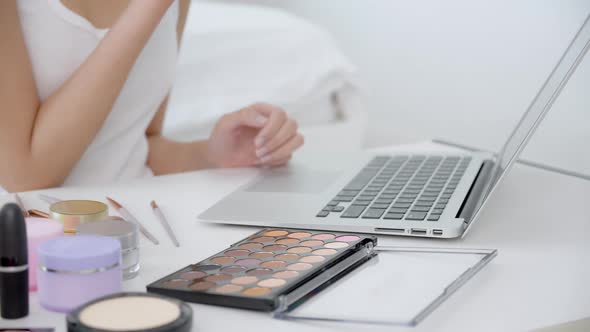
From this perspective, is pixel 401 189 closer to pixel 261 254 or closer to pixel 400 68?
pixel 261 254

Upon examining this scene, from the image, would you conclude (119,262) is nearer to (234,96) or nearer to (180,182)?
(180,182)

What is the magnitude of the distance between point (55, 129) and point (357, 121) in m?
1.10

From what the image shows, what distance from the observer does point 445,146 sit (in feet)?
3.90

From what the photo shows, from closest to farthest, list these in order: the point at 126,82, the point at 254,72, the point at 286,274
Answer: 1. the point at 286,274
2. the point at 126,82
3. the point at 254,72

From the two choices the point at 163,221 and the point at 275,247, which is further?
the point at 163,221

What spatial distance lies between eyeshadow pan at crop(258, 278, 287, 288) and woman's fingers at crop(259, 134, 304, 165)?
17.5 inches

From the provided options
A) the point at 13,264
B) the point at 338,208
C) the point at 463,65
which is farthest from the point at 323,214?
the point at 463,65

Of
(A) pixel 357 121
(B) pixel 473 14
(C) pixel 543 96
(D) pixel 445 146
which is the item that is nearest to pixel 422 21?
(B) pixel 473 14

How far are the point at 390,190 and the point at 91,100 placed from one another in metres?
0.41

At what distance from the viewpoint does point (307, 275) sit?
1.97 ft

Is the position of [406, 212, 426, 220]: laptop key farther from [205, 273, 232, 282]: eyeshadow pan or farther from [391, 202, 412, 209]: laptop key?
[205, 273, 232, 282]: eyeshadow pan

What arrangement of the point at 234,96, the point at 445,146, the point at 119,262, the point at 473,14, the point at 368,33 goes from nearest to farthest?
1. the point at 119,262
2. the point at 445,146
3. the point at 234,96
4. the point at 473,14
5. the point at 368,33

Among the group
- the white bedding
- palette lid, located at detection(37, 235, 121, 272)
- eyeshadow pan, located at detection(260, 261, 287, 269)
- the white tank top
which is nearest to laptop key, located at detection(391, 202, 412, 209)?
eyeshadow pan, located at detection(260, 261, 287, 269)

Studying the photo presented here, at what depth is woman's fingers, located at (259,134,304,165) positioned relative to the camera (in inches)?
40.6
